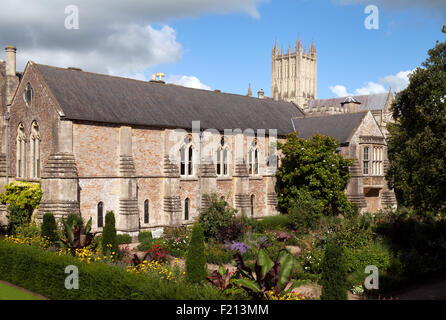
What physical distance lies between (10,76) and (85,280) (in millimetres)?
24661

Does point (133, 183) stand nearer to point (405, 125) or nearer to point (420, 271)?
point (420, 271)

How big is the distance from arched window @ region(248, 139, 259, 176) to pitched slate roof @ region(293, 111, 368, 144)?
→ 601cm

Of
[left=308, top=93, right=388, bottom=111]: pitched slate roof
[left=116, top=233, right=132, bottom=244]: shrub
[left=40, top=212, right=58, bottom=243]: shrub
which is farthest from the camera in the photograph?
[left=308, top=93, right=388, bottom=111]: pitched slate roof

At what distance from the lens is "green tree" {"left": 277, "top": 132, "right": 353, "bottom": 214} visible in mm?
35281

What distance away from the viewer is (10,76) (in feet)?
111

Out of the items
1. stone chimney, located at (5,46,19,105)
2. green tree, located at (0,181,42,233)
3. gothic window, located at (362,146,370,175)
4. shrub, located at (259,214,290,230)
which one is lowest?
shrub, located at (259,214,290,230)

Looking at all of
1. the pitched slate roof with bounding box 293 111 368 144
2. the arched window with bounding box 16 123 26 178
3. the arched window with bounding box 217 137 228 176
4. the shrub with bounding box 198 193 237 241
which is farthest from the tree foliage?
the pitched slate roof with bounding box 293 111 368 144

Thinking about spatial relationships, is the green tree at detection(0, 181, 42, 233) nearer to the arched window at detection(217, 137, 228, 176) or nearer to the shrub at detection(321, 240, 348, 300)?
the arched window at detection(217, 137, 228, 176)

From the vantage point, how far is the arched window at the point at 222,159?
36.7 m

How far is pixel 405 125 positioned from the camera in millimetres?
37219

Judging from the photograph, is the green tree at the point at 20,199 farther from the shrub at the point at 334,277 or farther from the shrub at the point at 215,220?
the shrub at the point at 334,277

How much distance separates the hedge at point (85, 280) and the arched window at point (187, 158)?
54.7ft
